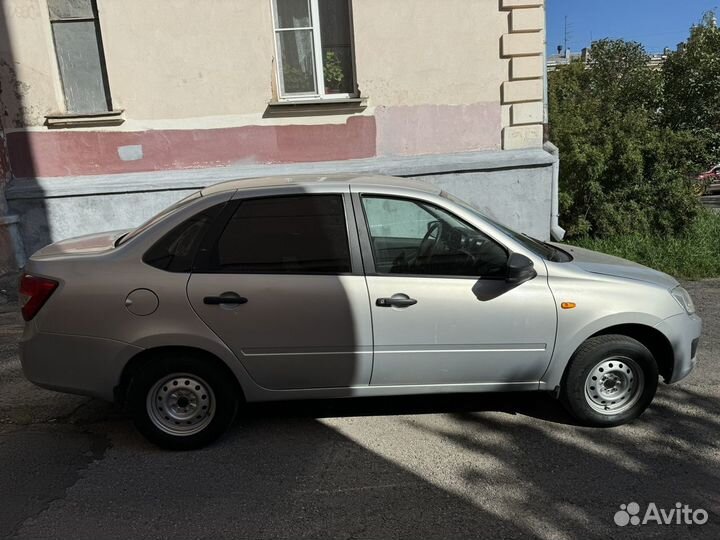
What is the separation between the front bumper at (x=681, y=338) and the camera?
341 cm

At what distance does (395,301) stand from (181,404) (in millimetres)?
1428

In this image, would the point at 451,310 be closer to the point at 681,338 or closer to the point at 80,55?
the point at 681,338

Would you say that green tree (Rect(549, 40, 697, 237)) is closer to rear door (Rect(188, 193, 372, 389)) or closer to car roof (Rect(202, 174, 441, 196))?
car roof (Rect(202, 174, 441, 196))

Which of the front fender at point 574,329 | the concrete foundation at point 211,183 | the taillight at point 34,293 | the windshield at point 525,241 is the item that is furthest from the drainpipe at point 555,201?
the taillight at point 34,293

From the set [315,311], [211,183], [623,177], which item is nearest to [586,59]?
[623,177]

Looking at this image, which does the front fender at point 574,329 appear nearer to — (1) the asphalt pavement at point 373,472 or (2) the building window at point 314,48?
(1) the asphalt pavement at point 373,472

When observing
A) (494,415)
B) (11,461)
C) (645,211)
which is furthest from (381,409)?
(645,211)

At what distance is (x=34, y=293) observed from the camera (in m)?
3.23

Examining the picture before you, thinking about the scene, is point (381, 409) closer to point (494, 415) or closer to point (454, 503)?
point (494, 415)

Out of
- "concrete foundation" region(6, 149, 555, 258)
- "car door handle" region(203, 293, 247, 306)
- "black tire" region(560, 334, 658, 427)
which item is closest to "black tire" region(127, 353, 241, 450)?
"car door handle" region(203, 293, 247, 306)

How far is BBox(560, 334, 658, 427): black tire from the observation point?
11.1 feet

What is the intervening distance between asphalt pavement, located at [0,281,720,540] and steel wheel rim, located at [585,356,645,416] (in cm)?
17

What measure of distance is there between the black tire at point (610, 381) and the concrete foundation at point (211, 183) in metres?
4.88

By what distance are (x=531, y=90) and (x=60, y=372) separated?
697 cm
